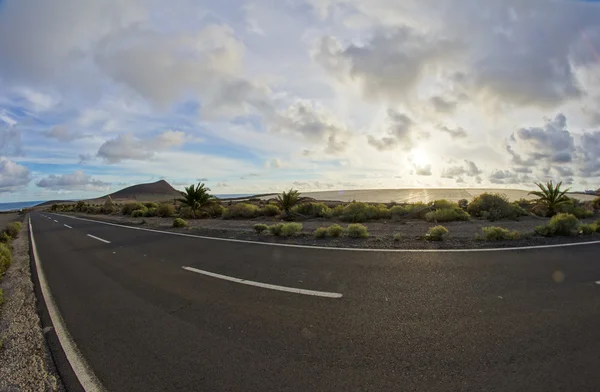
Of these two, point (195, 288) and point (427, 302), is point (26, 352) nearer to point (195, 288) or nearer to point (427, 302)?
point (195, 288)

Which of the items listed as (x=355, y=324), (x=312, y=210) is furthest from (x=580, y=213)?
(x=355, y=324)

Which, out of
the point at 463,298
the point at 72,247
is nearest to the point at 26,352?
the point at 463,298

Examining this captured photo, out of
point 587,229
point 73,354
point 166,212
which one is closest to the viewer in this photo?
point 73,354

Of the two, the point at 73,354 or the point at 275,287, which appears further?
the point at 275,287

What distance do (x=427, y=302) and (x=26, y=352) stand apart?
565 centimetres

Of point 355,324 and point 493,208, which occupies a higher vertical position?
point 493,208

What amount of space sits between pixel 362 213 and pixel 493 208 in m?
7.31

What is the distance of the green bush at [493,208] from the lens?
15.5 metres

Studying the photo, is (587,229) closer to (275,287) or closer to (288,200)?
(275,287)

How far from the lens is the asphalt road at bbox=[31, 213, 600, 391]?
2.79m

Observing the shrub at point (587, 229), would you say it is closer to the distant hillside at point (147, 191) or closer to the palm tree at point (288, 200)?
the palm tree at point (288, 200)

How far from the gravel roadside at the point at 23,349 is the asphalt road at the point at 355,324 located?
1.29 ft

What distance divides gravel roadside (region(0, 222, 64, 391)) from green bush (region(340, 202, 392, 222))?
45.6ft

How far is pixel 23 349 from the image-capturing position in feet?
12.9
